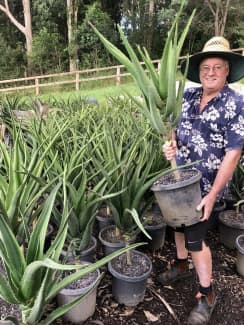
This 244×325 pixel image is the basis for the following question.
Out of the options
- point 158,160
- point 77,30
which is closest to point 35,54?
point 77,30

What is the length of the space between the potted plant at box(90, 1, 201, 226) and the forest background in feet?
50.9

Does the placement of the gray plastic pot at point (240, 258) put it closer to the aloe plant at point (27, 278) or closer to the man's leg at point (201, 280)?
the man's leg at point (201, 280)

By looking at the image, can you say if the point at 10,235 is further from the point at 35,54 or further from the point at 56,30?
the point at 56,30

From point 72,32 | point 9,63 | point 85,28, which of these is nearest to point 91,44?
point 85,28

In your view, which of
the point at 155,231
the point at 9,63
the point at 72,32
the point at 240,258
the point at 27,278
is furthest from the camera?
the point at 9,63

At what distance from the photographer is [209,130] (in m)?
1.70

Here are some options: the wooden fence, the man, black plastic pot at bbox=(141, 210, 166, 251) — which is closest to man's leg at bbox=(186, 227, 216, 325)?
the man

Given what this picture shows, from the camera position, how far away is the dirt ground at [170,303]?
5.79 feet

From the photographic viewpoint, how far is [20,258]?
1095 millimetres

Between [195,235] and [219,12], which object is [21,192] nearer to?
[195,235]

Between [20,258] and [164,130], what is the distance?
29.3 inches

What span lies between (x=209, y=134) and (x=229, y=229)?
3.19ft

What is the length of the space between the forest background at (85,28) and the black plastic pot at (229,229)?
14686 millimetres

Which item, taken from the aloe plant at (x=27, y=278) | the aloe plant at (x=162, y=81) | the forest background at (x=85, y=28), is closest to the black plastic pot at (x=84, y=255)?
the aloe plant at (x=27, y=278)
